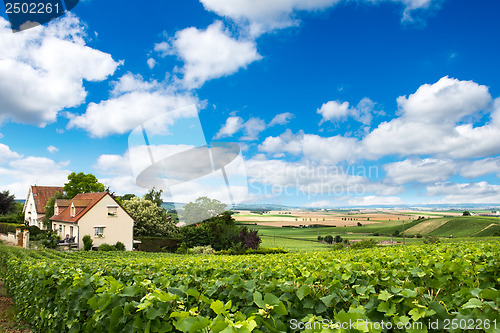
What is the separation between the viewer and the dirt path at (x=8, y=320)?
739 centimetres

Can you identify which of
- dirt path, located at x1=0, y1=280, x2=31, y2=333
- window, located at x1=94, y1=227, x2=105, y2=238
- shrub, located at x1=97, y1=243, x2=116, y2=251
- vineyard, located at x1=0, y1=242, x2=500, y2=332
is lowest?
A: shrub, located at x1=97, y1=243, x2=116, y2=251

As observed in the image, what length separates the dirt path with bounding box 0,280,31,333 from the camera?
291 inches

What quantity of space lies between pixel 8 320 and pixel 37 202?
192 feet

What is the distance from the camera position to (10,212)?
59.1 meters

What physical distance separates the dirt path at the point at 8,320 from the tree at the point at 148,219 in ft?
129

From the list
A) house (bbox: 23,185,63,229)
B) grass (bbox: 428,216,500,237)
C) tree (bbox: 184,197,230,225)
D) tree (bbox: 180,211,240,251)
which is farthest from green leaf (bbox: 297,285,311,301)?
house (bbox: 23,185,63,229)

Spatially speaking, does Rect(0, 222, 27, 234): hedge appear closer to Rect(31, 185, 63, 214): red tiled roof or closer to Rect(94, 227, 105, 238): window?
Rect(31, 185, 63, 214): red tiled roof

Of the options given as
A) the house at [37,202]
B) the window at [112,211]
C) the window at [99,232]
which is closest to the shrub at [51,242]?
the window at [99,232]

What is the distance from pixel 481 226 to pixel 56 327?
5085cm

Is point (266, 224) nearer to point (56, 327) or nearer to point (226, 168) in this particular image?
point (226, 168)

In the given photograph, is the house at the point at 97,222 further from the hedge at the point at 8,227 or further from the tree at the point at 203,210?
the tree at the point at 203,210

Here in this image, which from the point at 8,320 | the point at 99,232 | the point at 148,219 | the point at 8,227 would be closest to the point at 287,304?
the point at 8,320

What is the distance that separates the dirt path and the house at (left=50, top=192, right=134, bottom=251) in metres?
29.4

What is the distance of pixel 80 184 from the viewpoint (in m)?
61.1
